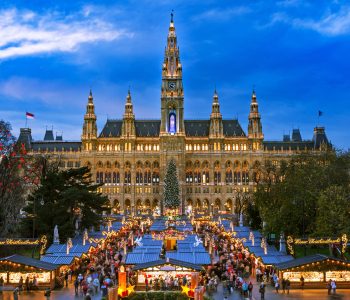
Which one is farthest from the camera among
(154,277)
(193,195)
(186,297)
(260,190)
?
(193,195)

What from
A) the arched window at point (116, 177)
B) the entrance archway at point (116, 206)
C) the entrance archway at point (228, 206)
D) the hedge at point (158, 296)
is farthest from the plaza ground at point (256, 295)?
the arched window at point (116, 177)

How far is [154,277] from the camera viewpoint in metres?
34.7

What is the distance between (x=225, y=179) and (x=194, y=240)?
71683mm

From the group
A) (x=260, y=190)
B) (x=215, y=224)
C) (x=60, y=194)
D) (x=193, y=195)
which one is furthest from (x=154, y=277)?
(x=193, y=195)

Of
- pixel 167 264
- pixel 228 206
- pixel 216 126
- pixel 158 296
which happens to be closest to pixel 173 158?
pixel 216 126

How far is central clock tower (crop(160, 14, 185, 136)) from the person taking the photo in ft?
392

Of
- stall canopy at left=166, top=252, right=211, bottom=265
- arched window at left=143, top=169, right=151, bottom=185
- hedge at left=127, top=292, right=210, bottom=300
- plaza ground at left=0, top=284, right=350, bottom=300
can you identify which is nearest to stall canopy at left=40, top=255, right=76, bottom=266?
plaza ground at left=0, top=284, right=350, bottom=300

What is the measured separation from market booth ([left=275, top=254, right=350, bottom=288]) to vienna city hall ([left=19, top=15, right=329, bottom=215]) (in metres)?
81.1

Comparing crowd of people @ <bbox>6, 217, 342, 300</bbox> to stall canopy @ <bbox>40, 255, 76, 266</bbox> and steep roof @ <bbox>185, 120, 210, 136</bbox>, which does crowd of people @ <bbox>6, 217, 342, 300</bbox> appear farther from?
steep roof @ <bbox>185, 120, 210, 136</bbox>

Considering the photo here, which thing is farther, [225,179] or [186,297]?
[225,179]

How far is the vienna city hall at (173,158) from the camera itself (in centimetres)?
11825

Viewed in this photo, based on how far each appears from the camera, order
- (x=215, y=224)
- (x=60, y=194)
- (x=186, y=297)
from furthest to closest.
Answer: (x=215, y=224), (x=60, y=194), (x=186, y=297)

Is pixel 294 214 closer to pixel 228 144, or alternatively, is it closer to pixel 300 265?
pixel 300 265

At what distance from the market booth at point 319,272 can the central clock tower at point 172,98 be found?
83538mm
